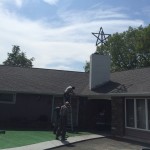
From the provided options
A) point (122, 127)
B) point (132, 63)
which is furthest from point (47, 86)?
point (132, 63)

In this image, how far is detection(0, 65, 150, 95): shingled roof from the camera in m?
18.2

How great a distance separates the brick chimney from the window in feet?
17.3

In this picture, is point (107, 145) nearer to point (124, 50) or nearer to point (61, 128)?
point (61, 128)

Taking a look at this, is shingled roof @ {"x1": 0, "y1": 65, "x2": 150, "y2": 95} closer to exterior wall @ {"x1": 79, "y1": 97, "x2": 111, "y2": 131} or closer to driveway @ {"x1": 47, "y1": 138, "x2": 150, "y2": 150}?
exterior wall @ {"x1": 79, "y1": 97, "x2": 111, "y2": 131}

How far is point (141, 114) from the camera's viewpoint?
16.3m

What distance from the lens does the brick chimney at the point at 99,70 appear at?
2228cm

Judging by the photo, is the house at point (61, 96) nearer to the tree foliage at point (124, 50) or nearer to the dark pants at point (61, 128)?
the dark pants at point (61, 128)

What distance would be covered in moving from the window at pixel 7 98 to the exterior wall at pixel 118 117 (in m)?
6.79

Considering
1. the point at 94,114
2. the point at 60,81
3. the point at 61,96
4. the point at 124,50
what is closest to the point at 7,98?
the point at 61,96

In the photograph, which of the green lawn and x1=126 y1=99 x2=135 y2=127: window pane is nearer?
the green lawn

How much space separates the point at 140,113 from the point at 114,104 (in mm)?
2085

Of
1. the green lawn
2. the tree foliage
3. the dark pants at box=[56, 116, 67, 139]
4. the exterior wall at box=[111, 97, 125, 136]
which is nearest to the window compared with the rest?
the green lawn

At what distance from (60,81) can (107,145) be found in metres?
10.2

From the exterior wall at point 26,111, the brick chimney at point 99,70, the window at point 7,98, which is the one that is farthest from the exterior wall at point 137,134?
the window at point 7,98
